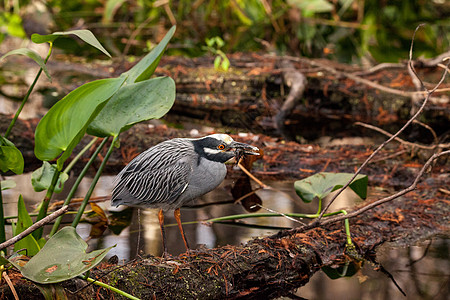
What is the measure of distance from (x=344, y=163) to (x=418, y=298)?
1.54m

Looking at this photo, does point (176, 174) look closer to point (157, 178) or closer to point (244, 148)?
point (157, 178)

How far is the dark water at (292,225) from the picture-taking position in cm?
233

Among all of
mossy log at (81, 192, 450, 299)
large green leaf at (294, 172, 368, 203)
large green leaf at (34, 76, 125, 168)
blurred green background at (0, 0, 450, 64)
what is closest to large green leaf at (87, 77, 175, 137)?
large green leaf at (34, 76, 125, 168)

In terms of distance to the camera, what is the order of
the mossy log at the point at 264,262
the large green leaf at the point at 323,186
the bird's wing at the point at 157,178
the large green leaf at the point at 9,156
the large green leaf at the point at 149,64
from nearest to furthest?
1. the large green leaf at the point at 9,156
2. the mossy log at the point at 264,262
3. the large green leaf at the point at 149,64
4. the bird's wing at the point at 157,178
5. the large green leaf at the point at 323,186

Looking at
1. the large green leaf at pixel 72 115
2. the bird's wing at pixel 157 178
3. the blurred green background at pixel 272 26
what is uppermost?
the large green leaf at pixel 72 115

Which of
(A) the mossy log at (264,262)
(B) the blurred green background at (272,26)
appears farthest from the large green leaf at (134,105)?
(B) the blurred green background at (272,26)

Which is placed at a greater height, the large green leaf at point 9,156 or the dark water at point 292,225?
the large green leaf at point 9,156

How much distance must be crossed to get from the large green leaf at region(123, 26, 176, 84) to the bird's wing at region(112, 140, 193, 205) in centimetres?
32

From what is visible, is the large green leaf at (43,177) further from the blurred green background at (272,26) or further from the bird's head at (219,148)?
the blurred green background at (272,26)

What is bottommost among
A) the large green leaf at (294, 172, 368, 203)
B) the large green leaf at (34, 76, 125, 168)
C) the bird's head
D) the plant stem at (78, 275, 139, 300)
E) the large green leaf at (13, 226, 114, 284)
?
the large green leaf at (294, 172, 368, 203)

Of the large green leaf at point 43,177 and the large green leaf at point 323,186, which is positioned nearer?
the large green leaf at point 43,177

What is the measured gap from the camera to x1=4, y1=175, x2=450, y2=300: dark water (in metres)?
2.33

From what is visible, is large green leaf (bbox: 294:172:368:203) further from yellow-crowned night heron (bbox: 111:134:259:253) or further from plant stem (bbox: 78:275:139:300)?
plant stem (bbox: 78:275:139:300)

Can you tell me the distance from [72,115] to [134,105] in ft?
1.01
